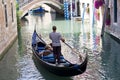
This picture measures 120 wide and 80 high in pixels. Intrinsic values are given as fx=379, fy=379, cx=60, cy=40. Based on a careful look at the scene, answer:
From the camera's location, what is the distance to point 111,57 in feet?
42.9

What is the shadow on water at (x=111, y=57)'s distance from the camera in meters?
10.5

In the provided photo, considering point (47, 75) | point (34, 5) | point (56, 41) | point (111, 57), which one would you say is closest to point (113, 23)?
point (111, 57)

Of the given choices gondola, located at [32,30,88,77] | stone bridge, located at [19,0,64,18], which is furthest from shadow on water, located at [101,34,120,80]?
stone bridge, located at [19,0,64,18]

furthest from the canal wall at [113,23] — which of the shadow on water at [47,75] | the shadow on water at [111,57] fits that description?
the shadow on water at [47,75]

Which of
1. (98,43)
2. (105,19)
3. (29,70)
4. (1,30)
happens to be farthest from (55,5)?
(29,70)

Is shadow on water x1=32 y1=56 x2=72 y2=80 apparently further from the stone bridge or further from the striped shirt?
the stone bridge

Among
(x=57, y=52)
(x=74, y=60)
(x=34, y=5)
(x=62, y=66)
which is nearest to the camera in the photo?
(x=62, y=66)

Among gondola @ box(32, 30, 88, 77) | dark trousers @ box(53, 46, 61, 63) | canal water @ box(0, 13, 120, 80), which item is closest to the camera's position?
gondola @ box(32, 30, 88, 77)

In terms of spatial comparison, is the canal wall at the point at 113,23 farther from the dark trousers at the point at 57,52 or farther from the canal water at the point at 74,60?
the dark trousers at the point at 57,52

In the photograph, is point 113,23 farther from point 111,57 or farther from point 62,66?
point 62,66

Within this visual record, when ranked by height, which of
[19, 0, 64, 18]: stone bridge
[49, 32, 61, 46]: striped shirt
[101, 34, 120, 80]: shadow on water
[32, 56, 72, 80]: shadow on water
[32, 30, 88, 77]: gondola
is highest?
[19, 0, 64, 18]: stone bridge

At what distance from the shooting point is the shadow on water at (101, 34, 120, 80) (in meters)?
10.5

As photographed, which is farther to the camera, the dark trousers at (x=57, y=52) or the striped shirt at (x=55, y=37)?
the dark trousers at (x=57, y=52)

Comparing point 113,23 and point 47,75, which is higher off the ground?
point 113,23
